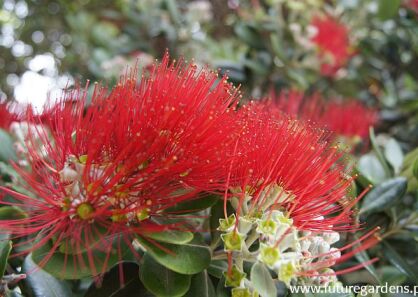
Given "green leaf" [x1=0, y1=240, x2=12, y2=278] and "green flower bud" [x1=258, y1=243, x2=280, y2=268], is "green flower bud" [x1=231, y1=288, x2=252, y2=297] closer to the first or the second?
"green flower bud" [x1=258, y1=243, x2=280, y2=268]

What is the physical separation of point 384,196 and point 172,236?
631 mm

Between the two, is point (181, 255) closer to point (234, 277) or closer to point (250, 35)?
point (234, 277)

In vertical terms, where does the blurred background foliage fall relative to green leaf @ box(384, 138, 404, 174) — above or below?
above

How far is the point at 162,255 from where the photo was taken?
2.59ft

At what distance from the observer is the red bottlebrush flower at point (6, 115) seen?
4.60ft

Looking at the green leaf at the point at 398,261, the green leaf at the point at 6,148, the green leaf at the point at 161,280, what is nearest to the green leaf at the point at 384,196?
the green leaf at the point at 398,261

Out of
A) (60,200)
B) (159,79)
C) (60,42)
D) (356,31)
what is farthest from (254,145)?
(60,42)

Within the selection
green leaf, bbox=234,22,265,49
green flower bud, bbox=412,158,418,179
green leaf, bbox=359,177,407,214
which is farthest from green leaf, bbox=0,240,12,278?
green leaf, bbox=234,22,265,49

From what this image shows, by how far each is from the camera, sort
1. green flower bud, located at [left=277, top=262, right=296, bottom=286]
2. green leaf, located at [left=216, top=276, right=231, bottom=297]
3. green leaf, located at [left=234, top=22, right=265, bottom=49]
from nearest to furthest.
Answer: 1. green flower bud, located at [left=277, top=262, right=296, bottom=286]
2. green leaf, located at [left=216, top=276, right=231, bottom=297]
3. green leaf, located at [left=234, top=22, right=265, bottom=49]

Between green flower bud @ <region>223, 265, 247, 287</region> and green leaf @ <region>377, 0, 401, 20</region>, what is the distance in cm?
176

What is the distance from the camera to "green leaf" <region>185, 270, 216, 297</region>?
0.85m

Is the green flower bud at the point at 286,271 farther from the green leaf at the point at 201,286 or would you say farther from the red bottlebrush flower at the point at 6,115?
the red bottlebrush flower at the point at 6,115

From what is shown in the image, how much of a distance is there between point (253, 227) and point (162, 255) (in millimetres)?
173

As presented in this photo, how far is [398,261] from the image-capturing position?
3.83 ft
